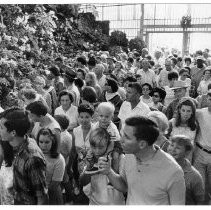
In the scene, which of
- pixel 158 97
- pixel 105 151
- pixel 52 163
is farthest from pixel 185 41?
Result: pixel 105 151

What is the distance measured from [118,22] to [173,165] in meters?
5.09

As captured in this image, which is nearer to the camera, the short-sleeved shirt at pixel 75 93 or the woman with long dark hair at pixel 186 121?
the woman with long dark hair at pixel 186 121

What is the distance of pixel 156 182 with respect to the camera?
6.77 feet

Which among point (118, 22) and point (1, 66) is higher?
point (118, 22)

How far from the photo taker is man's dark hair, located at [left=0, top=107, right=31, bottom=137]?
232cm

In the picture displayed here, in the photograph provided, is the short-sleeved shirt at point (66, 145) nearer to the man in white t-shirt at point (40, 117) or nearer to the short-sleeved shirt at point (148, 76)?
the man in white t-shirt at point (40, 117)

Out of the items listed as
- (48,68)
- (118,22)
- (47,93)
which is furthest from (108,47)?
(47,93)

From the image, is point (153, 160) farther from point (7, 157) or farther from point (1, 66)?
point (1, 66)

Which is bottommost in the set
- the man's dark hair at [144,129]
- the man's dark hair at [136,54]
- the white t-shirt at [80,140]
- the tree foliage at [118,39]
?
the white t-shirt at [80,140]

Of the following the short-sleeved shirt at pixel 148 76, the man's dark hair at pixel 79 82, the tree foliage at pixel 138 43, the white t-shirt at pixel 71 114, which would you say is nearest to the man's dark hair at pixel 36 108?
the white t-shirt at pixel 71 114

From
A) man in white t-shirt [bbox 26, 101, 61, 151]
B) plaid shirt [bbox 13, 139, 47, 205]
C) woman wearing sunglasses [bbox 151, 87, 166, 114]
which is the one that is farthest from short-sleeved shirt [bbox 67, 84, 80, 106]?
plaid shirt [bbox 13, 139, 47, 205]

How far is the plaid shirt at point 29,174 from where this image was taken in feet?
7.25

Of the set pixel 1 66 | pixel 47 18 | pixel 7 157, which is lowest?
pixel 7 157

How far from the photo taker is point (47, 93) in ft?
16.8
